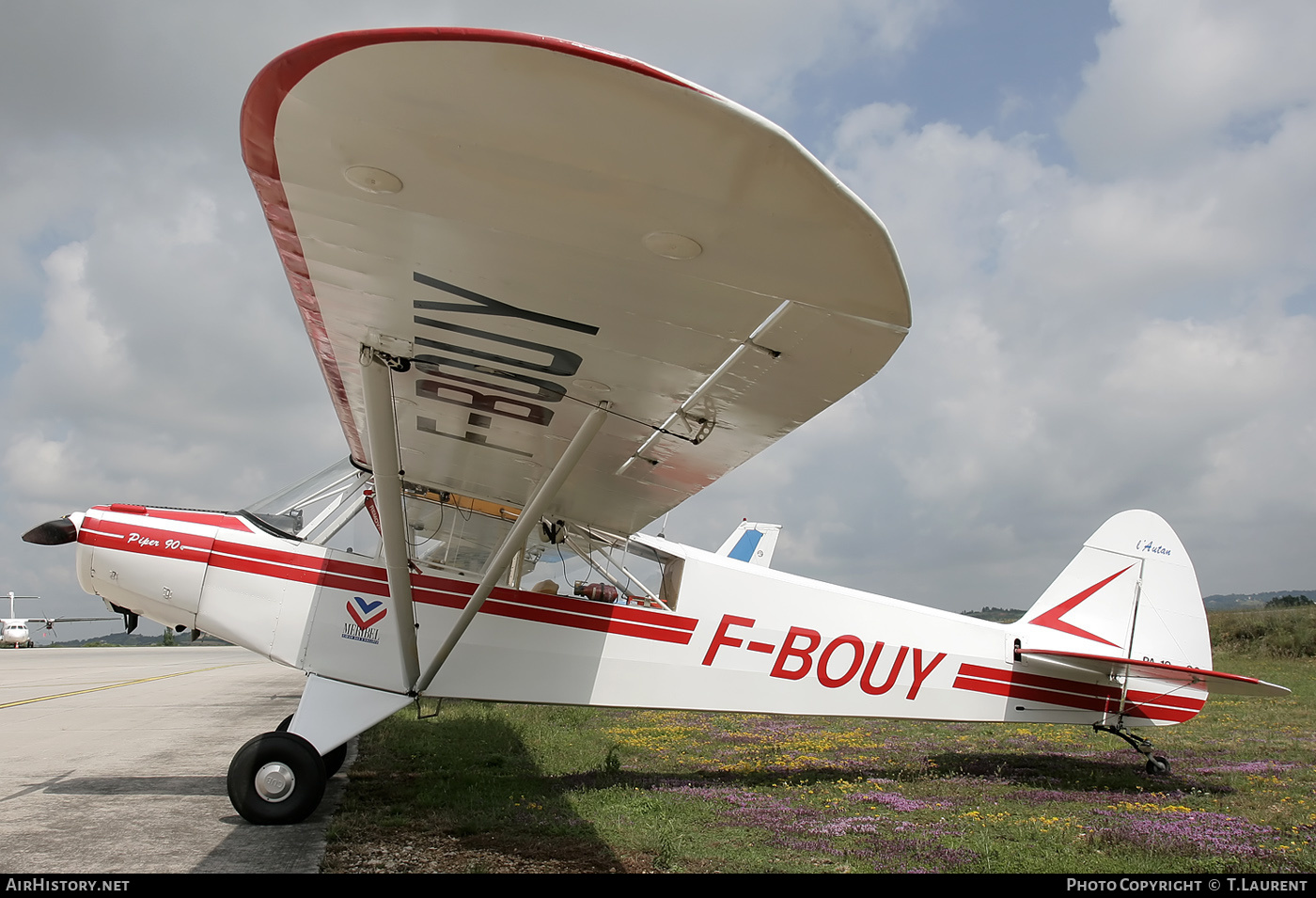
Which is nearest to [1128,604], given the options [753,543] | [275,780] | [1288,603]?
[275,780]

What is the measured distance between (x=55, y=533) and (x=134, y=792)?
205cm

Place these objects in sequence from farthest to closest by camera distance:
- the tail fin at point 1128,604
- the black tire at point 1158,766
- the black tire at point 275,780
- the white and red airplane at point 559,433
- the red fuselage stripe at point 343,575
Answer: the tail fin at point 1128,604, the black tire at point 1158,766, the red fuselage stripe at point 343,575, the black tire at point 275,780, the white and red airplane at point 559,433

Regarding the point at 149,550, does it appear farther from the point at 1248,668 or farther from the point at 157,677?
the point at 1248,668

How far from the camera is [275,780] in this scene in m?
4.84

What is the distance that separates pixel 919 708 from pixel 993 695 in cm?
78

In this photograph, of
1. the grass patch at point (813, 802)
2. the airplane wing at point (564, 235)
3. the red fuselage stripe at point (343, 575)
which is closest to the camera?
the airplane wing at point (564, 235)

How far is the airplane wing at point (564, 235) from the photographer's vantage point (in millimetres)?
1835

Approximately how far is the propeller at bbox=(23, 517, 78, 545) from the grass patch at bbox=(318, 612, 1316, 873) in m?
2.75

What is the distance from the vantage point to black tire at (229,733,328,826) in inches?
189

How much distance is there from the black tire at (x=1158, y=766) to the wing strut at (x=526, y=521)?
6375 millimetres

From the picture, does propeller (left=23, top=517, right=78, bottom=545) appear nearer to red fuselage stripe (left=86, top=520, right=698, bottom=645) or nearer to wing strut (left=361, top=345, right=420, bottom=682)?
red fuselage stripe (left=86, top=520, right=698, bottom=645)

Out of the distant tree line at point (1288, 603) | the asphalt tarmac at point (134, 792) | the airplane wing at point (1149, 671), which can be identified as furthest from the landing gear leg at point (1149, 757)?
the distant tree line at point (1288, 603)

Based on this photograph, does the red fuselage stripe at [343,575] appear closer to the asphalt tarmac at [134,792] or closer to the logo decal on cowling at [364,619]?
the logo decal on cowling at [364,619]

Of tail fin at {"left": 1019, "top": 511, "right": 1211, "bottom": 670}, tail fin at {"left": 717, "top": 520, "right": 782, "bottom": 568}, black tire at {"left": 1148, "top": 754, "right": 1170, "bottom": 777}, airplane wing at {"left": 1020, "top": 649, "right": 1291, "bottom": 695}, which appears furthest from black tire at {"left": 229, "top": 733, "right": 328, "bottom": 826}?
tail fin at {"left": 717, "top": 520, "right": 782, "bottom": 568}
